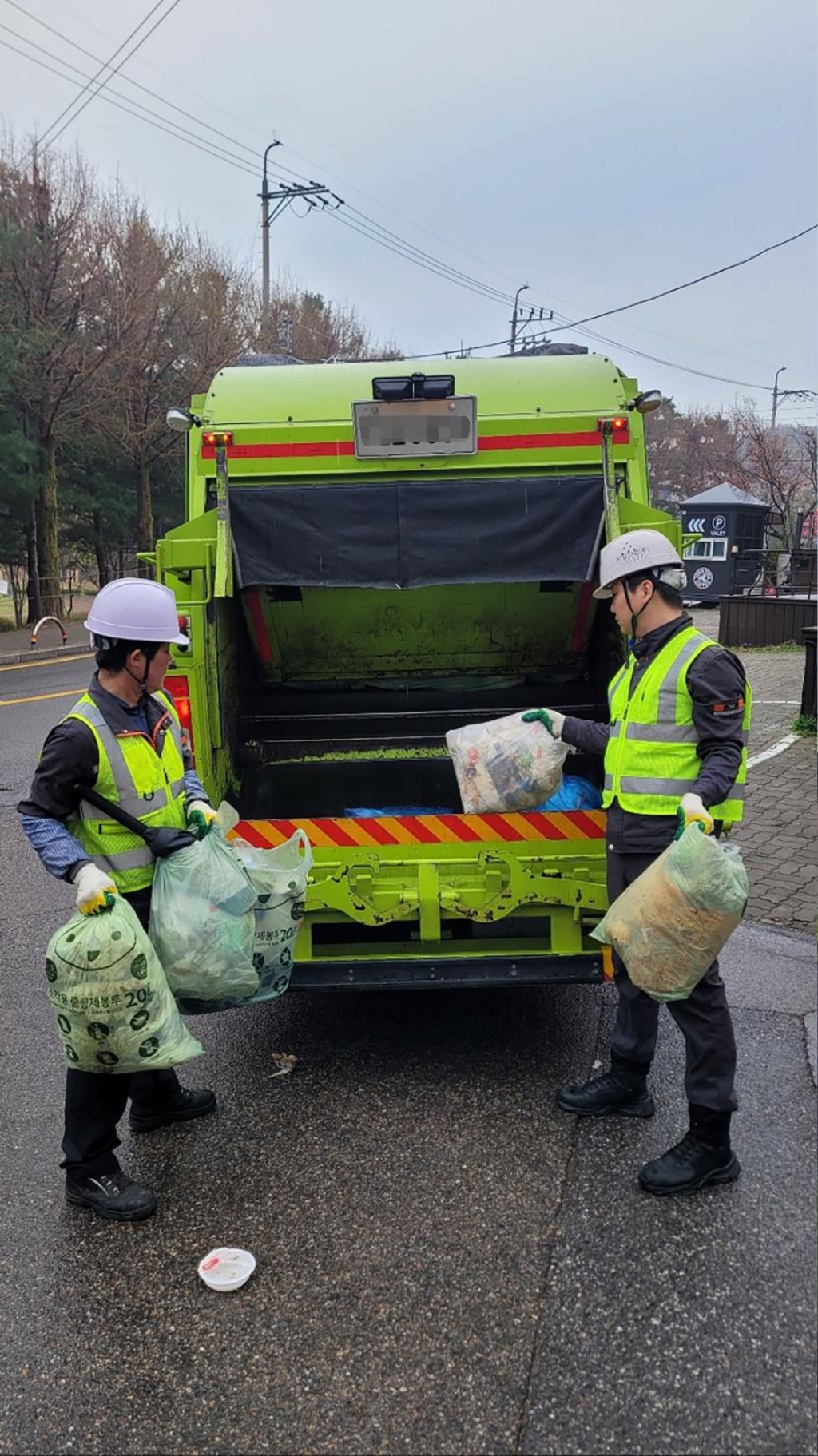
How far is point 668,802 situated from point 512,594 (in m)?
1.93

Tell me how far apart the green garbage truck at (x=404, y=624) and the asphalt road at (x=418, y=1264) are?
0.45m

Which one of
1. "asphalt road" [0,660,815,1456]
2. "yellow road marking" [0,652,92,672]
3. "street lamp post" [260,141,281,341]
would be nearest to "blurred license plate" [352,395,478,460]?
"asphalt road" [0,660,815,1456]

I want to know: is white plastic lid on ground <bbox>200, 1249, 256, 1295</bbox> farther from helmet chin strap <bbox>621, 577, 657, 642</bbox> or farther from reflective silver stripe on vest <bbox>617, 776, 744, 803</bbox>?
helmet chin strap <bbox>621, 577, 657, 642</bbox>

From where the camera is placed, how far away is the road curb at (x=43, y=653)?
1648 cm

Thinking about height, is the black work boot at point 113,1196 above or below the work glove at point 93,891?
below

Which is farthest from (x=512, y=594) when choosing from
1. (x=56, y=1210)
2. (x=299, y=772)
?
(x=56, y=1210)

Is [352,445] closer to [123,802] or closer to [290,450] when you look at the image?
[290,450]

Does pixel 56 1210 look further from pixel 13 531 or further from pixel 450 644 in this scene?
pixel 13 531

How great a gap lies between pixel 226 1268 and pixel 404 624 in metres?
2.98

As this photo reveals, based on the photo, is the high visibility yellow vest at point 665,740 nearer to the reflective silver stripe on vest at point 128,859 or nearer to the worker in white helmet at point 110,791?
the worker in white helmet at point 110,791

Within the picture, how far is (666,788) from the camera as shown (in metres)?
3.00

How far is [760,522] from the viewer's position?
20875 millimetres

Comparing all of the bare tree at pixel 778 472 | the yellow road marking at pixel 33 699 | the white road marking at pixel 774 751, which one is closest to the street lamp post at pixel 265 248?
the bare tree at pixel 778 472

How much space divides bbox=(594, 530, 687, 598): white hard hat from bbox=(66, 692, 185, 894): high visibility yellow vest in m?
1.49
